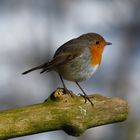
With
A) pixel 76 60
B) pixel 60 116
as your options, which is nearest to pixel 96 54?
pixel 76 60

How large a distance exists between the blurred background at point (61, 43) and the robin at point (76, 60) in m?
1.83

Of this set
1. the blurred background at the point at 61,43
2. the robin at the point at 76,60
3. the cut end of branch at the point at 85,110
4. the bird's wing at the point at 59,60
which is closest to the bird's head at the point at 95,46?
the robin at the point at 76,60

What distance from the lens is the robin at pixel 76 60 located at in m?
4.70

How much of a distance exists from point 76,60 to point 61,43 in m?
3.62

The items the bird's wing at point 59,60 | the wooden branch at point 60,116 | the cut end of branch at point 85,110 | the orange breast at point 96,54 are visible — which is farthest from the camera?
the orange breast at point 96,54

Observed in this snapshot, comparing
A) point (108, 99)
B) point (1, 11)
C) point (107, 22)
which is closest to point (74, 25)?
point (107, 22)

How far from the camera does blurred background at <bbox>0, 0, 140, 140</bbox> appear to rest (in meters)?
7.56

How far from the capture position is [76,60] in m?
4.84

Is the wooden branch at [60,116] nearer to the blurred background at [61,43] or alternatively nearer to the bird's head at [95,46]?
the bird's head at [95,46]

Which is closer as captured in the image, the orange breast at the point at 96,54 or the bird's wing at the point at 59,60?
the bird's wing at the point at 59,60

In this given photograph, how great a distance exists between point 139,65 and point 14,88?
1432mm

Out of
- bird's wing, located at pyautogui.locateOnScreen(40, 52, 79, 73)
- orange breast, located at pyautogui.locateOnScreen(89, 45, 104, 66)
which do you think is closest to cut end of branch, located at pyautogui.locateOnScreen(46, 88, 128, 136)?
bird's wing, located at pyautogui.locateOnScreen(40, 52, 79, 73)

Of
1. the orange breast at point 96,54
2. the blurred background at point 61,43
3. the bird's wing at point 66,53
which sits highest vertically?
the bird's wing at point 66,53

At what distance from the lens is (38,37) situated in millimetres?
8445
